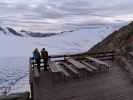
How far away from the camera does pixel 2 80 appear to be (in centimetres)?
7825

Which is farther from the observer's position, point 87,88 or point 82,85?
point 82,85

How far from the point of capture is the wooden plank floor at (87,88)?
1105 cm

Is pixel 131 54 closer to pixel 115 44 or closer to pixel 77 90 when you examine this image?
pixel 77 90

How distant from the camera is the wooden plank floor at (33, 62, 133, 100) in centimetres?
1105

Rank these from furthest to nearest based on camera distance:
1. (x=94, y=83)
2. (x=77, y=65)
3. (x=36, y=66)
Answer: (x=36, y=66)
(x=77, y=65)
(x=94, y=83)

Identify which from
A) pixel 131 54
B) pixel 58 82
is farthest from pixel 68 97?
pixel 131 54

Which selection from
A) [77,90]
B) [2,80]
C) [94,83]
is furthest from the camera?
[2,80]

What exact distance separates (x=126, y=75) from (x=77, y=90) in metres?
3.06

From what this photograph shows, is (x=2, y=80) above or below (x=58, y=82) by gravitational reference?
below

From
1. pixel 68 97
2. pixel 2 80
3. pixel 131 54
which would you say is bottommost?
pixel 2 80

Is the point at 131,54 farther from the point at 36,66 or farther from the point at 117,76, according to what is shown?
the point at 36,66

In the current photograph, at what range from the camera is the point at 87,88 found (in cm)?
1207

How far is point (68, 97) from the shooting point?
435 inches

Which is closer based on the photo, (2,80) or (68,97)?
(68,97)
